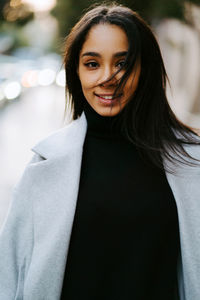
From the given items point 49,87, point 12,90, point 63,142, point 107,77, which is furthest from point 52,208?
point 49,87

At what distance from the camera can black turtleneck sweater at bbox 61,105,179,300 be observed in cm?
177

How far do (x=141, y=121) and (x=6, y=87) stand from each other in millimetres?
14726

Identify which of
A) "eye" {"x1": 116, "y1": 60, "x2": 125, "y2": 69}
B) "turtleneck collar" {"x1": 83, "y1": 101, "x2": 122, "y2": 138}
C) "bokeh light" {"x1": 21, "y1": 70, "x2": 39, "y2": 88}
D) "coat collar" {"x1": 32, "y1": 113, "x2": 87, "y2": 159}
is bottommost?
"coat collar" {"x1": 32, "y1": 113, "x2": 87, "y2": 159}

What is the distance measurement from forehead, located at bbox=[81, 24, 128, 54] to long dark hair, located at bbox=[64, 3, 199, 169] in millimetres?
38

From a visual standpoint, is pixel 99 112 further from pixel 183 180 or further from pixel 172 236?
pixel 172 236

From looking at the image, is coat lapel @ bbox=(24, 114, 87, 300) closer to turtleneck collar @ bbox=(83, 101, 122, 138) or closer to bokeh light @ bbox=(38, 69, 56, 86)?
turtleneck collar @ bbox=(83, 101, 122, 138)

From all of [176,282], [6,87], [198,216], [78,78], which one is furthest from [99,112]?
[6,87]

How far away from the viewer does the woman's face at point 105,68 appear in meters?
1.77

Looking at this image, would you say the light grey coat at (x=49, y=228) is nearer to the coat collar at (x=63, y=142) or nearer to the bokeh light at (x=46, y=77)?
→ the coat collar at (x=63, y=142)

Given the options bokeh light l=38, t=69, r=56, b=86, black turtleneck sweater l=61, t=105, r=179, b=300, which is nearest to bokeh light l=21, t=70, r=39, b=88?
bokeh light l=38, t=69, r=56, b=86

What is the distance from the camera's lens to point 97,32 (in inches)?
71.2

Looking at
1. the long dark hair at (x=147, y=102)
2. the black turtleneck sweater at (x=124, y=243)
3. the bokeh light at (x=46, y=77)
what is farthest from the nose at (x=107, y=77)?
the bokeh light at (x=46, y=77)

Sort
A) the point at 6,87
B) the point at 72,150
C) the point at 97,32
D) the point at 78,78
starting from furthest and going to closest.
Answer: the point at 6,87, the point at 78,78, the point at 72,150, the point at 97,32

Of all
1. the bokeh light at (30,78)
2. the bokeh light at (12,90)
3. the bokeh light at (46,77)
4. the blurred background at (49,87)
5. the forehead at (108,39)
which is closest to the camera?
the forehead at (108,39)
